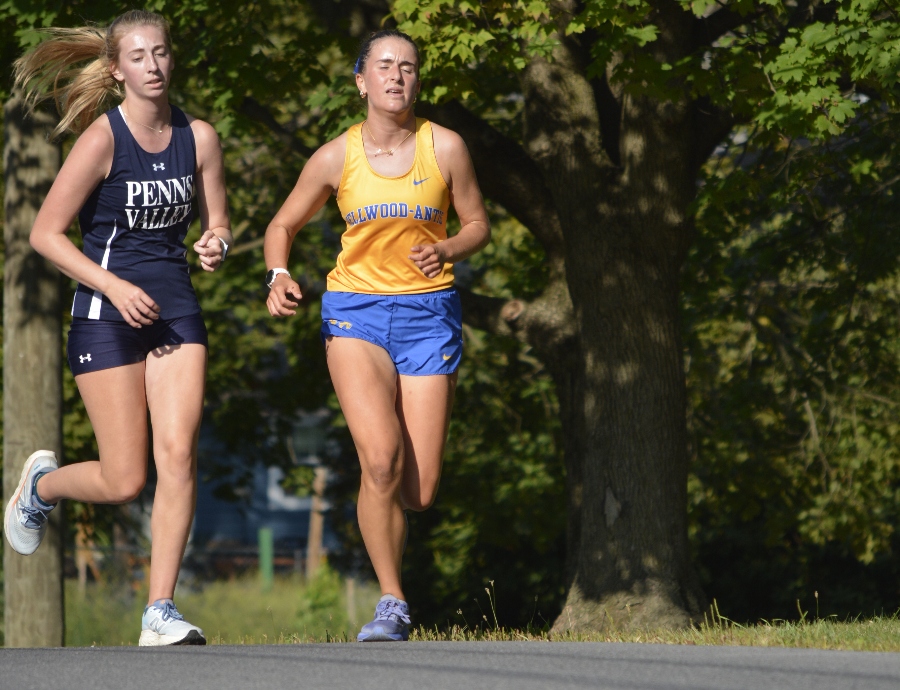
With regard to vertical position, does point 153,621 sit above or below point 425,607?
above

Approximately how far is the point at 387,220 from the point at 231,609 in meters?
17.6

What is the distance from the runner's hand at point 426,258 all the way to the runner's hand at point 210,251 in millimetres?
712

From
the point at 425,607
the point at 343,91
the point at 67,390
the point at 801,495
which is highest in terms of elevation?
the point at 343,91

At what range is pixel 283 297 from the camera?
16.5 ft

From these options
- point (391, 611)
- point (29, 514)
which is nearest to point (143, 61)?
point (29, 514)

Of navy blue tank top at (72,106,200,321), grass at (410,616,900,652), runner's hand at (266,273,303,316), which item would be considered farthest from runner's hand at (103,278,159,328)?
grass at (410,616,900,652)

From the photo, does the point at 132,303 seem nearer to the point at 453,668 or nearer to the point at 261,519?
the point at 453,668

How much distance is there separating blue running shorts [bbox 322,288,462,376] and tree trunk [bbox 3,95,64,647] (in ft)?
18.1

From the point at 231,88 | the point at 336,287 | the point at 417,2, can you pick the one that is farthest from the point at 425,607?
the point at 336,287

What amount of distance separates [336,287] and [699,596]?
4.09 m

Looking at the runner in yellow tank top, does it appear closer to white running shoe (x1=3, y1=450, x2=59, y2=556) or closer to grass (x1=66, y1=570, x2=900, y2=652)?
grass (x1=66, y1=570, x2=900, y2=652)

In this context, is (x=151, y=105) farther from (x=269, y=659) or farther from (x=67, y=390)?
(x=67, y=390)

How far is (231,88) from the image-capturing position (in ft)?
31.7

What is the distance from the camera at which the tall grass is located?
16.5 m
